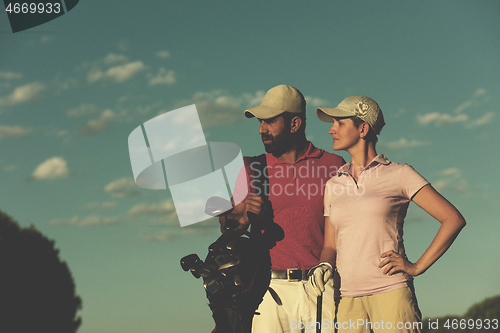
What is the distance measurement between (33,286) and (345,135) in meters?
16.5

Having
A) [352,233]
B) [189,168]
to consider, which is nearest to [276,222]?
[352,233]

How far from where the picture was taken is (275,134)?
5.55 m

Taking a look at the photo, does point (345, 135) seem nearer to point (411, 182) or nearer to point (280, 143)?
point (411, 182)

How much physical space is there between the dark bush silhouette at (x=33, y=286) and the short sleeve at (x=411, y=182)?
1588cm

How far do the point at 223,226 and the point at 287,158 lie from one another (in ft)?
3.57

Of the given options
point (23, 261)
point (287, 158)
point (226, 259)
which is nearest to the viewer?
point (226, 259)

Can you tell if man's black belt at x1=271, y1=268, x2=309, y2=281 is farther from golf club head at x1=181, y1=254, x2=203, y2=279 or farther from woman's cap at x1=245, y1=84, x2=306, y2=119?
woman's cap at x1=245, y1=84, x2=306, y2=119

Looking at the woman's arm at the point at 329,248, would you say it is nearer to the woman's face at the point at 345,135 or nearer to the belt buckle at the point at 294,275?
the belt buckle at the point at 294,275

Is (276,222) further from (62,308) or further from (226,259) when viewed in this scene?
(62,308)

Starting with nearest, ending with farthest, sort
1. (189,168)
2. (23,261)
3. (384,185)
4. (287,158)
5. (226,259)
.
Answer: (384,185), (226,259), (287,158), (189,168), (23,261)

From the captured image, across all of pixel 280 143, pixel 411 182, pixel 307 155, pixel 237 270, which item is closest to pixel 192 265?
pixel 237 270

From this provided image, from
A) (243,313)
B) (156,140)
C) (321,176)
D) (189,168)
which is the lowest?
(243,313)

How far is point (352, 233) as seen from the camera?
14.0 feet

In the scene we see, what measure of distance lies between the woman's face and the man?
2.82ft
